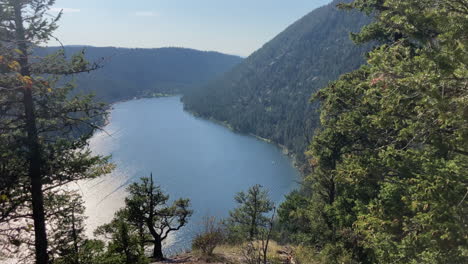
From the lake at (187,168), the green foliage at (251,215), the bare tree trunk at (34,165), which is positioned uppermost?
the bare tree trunk at (34,165)

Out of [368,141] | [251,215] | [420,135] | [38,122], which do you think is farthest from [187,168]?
[420,135]

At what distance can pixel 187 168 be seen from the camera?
107 m

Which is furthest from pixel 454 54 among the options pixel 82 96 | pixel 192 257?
pixel 192 257

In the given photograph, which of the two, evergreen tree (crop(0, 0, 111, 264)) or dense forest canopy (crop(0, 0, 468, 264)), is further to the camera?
evergreen tree (crop(0, 0, 111, 264))

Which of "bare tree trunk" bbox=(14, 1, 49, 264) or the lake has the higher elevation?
"bare tree trunk" bbox=(14, 1, 49, 264)

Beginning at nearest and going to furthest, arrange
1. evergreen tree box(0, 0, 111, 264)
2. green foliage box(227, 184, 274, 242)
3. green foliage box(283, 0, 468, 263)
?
green foliage box(283, 0, 468, 263) < evergreen tree box(0, 0, 111, 264) < green foliage box(227, 184, 274, 242)

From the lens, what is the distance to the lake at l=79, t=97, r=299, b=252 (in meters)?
76.4

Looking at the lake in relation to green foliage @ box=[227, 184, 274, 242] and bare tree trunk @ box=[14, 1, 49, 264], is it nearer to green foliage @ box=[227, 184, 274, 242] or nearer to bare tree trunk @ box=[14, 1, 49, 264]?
green foliage @ box=[227, 184, 274, 242]

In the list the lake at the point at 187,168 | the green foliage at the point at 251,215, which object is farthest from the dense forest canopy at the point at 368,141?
the lake at the point at 187,168

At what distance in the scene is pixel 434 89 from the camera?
21.6 feet

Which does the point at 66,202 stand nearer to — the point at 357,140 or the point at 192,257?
the point at 192,257

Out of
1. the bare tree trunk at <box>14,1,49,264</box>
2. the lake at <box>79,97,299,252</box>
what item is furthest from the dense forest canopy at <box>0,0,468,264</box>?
the lake at <box>79,97,299,252</box>

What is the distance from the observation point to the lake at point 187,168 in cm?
7638

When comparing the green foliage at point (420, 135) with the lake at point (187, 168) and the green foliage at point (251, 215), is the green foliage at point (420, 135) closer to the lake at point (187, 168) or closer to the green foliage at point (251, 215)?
the green foliage at point (251, 215)
